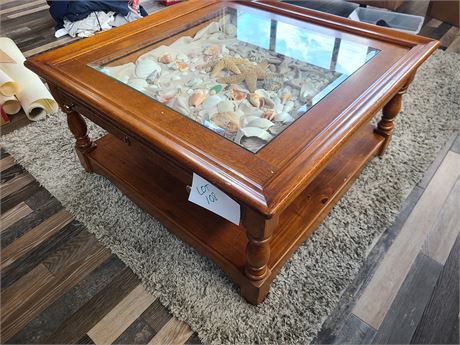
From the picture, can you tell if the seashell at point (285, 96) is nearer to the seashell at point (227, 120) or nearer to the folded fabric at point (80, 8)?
the seashell at point (227, 120)

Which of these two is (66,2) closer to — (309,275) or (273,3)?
(273,3)

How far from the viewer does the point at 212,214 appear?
93 cm

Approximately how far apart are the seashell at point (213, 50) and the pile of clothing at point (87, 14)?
134 cm

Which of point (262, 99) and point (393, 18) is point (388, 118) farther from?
point (393, 18)

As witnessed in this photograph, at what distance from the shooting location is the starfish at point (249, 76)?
2.84 ft

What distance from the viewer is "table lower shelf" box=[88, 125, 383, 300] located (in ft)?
2.76

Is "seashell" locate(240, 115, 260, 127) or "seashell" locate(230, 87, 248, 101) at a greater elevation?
"seashell" locate(230, 87, 248, 101)

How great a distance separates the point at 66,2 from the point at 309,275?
6.73 ft

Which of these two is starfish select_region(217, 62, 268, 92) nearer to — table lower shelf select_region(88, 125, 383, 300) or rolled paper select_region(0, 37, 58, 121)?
table lower shelf select_region(88, 125, 383, 300)

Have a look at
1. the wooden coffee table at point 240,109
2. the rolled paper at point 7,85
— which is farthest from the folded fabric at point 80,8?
the wooden coffee table at point 240,109

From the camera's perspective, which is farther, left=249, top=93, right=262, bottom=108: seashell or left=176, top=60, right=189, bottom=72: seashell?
left=176, top=60, right=189, bottom=72: seashell

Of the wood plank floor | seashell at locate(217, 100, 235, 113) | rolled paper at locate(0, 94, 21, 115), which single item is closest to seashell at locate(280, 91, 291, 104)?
seashell at locate(217, 100, 235, 113)

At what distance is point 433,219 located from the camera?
1.03 meters

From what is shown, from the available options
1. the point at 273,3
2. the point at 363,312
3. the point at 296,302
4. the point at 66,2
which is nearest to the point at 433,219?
the point at 363,312
